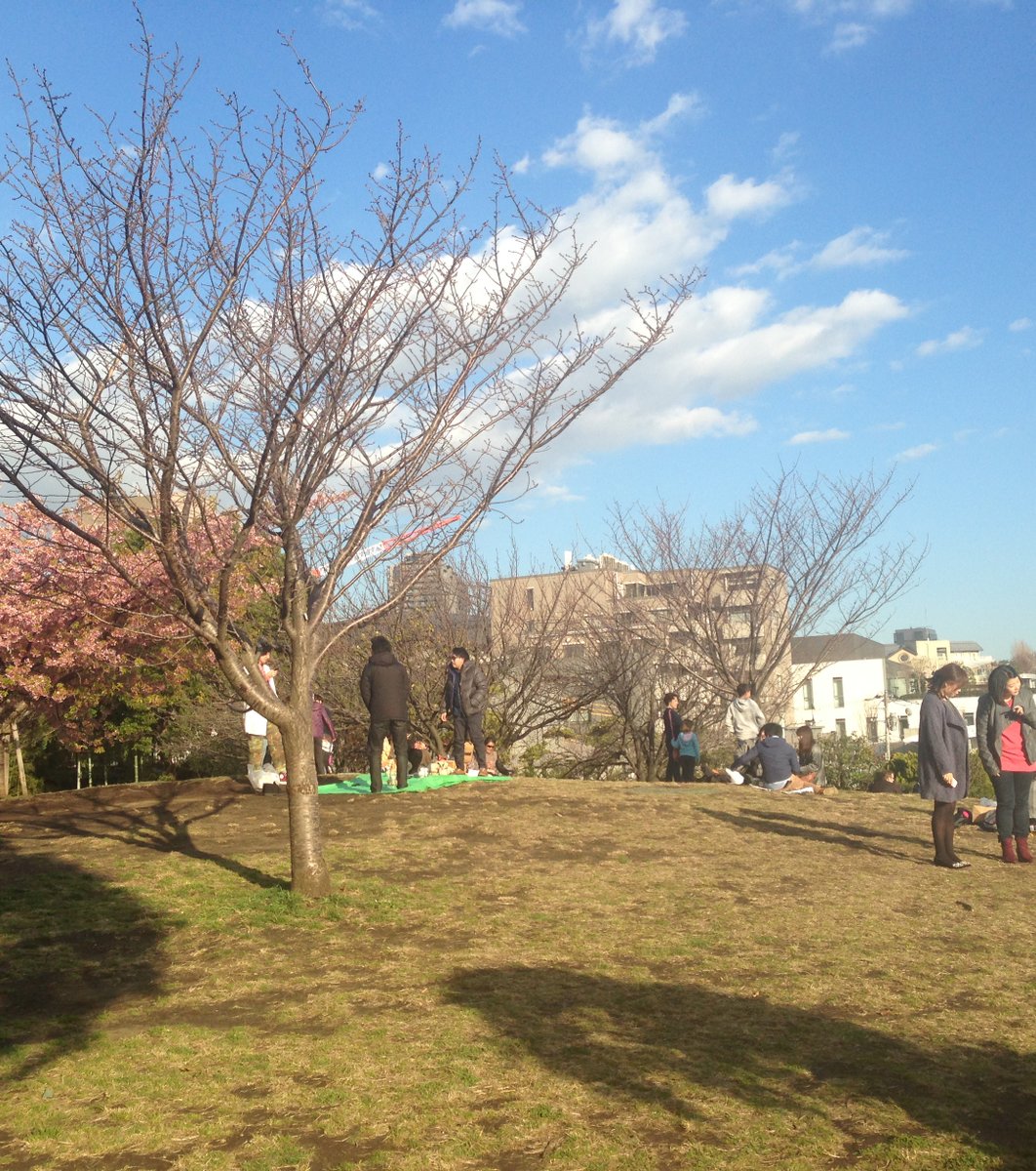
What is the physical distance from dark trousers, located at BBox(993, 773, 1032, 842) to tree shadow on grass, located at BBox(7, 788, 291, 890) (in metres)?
6.15

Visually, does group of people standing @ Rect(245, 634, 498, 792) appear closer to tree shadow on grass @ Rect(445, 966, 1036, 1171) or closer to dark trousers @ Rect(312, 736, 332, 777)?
dark trousers @ Rect(312, 736, 332, 777)

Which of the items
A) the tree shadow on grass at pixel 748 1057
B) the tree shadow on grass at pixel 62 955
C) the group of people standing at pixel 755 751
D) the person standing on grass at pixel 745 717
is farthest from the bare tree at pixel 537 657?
the tree shadow on grass at pixel 748 1057

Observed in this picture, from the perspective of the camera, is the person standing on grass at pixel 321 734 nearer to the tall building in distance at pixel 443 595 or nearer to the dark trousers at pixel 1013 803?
the tall building in distance at pixel 443 595

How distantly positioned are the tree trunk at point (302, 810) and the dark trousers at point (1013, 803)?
233 inches

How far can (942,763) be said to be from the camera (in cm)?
963

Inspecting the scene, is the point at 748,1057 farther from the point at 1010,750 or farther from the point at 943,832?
the point at 1010,750

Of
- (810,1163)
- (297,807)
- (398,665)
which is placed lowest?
(810,1163)

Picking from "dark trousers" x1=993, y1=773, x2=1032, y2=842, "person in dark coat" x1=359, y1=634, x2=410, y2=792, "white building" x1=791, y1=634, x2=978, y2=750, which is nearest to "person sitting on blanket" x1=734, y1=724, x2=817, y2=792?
"dark trousers" x1=993, y1=773, x2=1032, y2=842

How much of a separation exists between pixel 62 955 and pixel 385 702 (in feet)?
19.0

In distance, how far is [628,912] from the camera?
788 centimetres

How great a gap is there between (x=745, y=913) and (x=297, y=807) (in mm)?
3095

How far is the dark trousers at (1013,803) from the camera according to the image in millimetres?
10156

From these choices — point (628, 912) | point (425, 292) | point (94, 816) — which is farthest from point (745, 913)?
point (94, 816)

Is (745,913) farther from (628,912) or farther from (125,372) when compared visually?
(125,372)
